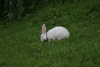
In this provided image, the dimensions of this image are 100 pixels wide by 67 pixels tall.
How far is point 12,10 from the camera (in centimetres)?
972

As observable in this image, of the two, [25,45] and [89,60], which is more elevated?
[89,60]

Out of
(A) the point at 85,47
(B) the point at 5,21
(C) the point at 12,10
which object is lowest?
(B) the point at 5,21

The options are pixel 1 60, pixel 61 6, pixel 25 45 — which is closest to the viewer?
pixel 1 60

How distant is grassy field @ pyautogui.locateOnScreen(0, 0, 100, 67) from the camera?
4047mm

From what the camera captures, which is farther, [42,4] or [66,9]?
[42,4]

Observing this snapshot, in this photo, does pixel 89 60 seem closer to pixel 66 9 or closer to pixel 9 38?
pixel 9 38

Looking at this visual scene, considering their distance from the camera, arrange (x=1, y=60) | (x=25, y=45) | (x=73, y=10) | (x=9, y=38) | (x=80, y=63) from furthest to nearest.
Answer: (x=73, y=10)
(x=9, y=38)
(x=25, y=45)
(x=1, y=60)
(x=80, y=63)

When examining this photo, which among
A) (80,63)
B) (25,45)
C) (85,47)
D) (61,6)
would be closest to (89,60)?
(80,63)

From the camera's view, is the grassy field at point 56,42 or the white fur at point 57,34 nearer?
the grassy field at point 56,42

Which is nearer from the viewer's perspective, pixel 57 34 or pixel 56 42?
pixel 56 42

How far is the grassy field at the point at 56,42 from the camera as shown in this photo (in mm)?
4047

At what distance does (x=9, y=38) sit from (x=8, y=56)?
1.97 meters

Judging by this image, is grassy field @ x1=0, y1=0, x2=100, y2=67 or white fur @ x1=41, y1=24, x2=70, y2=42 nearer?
grassy field @ x1=0, y1=0, x2=100, y2=67

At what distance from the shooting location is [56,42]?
5.56 m
